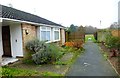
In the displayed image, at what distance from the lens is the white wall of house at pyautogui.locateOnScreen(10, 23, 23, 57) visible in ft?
42.1

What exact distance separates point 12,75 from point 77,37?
25.6 m

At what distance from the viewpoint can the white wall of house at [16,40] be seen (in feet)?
42.1

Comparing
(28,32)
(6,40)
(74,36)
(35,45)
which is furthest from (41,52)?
(74,36)

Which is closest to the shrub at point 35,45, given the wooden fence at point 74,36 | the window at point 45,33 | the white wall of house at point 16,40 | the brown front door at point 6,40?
the white wall of house at point 16,40

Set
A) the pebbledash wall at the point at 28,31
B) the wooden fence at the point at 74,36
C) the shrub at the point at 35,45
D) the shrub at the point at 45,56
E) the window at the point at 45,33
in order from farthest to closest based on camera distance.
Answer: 1. the wooden fence at the point at 74,36
2. the window at the point at 45,33
3. the pebbledash wall at the point at 28,31
4. the shrub at the point at 35,45
5. the shrub at the point at 45,56

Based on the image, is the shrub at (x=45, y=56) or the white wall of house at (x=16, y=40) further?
the white wall of house at (x=16, y=40)

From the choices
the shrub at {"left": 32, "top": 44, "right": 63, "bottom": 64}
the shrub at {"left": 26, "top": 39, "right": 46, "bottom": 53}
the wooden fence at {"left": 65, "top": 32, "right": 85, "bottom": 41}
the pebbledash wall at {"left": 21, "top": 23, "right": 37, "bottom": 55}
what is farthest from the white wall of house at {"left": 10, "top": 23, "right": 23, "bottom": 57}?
the wooden fence at {"left": 65, "top": 32, "right": 85, "bottom": 41}

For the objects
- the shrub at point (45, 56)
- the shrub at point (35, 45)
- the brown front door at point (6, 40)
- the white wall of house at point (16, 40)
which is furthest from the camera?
the brown front door at point (6, 40)

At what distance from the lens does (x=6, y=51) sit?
14.0m

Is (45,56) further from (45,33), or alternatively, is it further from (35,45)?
(45,33)

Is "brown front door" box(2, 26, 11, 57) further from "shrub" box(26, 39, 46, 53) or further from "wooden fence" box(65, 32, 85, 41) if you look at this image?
"wooden fence" box(65, 32, 85, 41)

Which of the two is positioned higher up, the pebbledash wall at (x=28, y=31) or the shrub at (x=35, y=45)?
the pebbledash wall at (x=28, y=31)

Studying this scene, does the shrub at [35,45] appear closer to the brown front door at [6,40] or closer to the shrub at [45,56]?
the shrub at [45,56]

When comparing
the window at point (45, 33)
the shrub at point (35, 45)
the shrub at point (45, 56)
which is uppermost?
the window at point (45, 33)
